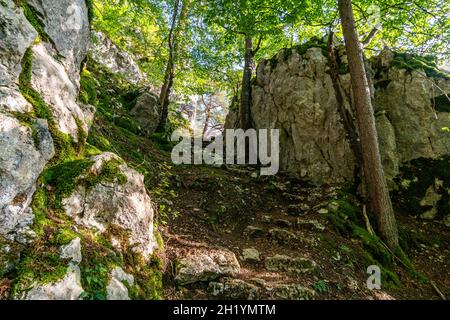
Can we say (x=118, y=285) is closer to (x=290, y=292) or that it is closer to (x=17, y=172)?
(x=17, y=172)

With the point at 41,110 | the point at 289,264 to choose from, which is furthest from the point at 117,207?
the point at 289,264

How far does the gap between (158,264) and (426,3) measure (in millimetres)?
10879

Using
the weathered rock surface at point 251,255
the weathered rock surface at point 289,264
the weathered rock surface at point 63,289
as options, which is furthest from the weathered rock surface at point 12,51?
the weathered rock surface at point 289,264

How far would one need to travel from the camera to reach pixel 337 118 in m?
8.20

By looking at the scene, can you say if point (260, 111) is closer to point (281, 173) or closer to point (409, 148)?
point (281, 173)

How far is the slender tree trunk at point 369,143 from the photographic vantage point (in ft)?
20.1

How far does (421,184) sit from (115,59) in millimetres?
17897

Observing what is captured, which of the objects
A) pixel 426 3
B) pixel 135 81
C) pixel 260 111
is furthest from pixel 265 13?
pixel 135 81

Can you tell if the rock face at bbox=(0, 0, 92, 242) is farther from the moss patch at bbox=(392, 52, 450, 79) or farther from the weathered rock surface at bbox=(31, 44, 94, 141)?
the moss patch at bbox=(392, 52, 450, 79)

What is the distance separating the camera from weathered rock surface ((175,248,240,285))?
3803mm
